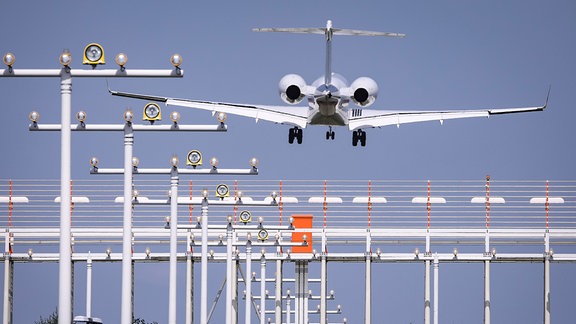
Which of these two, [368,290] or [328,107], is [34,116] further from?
[368,290]

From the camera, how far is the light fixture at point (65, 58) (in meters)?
48.7

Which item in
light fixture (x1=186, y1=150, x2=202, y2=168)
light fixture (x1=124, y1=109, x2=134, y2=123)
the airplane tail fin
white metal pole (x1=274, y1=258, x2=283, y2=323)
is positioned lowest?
white metal pole (x1=274, y1=258, x2=283, y2=323)

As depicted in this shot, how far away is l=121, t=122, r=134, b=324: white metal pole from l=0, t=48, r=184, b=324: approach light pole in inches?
321

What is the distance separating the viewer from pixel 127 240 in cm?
5866

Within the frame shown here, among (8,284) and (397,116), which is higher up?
(397,116)

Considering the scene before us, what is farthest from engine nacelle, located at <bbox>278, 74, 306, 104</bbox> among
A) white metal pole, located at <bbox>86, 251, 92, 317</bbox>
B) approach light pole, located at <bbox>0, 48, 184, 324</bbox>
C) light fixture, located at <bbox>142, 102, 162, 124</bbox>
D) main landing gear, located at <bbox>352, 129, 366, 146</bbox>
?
approach light pole, located at <bbox>0, 48, 184, 324</bbox>

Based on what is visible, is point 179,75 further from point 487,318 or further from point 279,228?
point 487,318

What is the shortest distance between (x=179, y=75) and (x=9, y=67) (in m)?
4.65

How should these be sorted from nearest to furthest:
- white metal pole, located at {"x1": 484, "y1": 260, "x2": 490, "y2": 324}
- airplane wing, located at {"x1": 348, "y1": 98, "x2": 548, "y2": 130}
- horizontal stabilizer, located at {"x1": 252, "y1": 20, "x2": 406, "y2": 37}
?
horizontal stabilizer, located at {"x1": 252, "y1": 20, "x2": 406, "y2": 37}, airplane wing, located at {"x1": 348, "y1": 98, "x2": 548, "y2": 130}, white metal pole, located at {"x1": 484, "y1": 260, "x2": 490, "y2": 324}

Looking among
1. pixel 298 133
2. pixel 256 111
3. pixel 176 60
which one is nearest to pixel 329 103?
pixel 256 111

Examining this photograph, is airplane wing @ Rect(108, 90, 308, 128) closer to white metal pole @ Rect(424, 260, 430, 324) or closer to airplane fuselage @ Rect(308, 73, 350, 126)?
airplane fuselage @ Rect(308, 73, 350, 126)

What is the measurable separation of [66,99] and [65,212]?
125 inches

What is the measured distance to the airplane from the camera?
291ft

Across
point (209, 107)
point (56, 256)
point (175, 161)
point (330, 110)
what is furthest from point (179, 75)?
point (56, 256)
